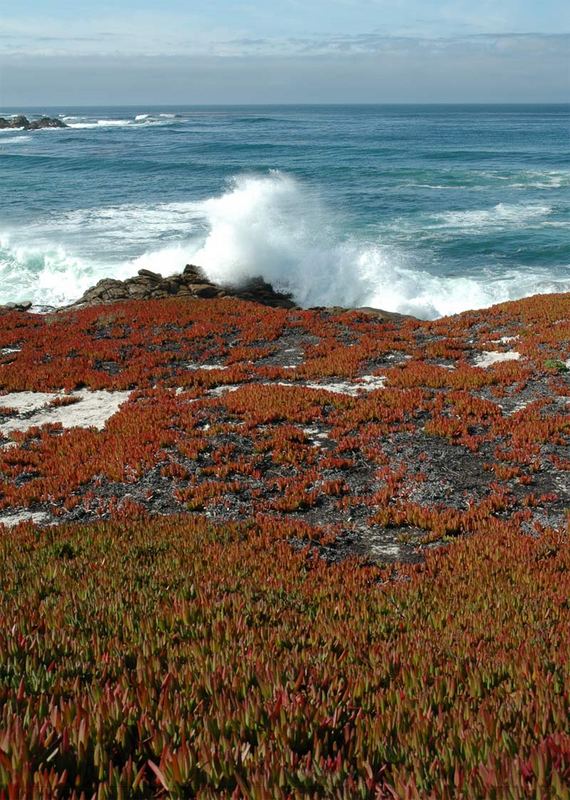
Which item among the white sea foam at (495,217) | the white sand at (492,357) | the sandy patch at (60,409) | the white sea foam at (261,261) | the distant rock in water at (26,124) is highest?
the distant rock in water at (26,124)

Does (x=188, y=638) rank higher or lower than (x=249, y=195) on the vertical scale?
lower

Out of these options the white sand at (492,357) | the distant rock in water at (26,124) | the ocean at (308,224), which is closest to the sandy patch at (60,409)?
the white sand at (492,357)

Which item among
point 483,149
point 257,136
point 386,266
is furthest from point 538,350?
point 257,136

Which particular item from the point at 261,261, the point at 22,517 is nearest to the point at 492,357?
the point at 22,517

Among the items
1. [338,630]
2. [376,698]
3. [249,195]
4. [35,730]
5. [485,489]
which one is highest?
[249,195]

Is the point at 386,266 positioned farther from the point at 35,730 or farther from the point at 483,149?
the point at 483,149

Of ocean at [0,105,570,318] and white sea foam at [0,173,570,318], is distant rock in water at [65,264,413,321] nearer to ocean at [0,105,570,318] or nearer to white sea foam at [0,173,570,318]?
white sea foam at [0,173,570,318]

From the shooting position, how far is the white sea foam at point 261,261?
38562 mm

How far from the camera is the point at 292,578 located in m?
7.62

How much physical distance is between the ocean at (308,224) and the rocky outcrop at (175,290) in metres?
2.07

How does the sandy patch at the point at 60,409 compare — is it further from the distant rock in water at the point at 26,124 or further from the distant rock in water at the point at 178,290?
the distant rock in water at the point at 26,124

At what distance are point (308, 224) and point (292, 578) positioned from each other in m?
47.9

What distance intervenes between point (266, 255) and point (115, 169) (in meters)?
58.0

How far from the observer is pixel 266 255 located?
4162cm
